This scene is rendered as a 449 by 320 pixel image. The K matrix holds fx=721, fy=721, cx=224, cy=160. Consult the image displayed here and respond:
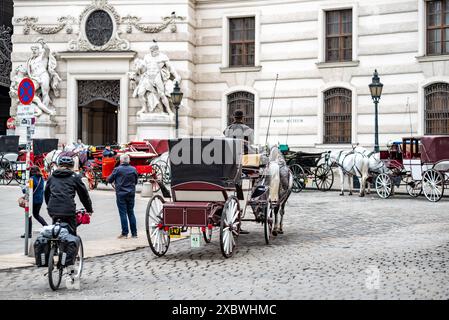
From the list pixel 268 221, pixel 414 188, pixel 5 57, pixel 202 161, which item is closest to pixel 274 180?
pixel 268 221

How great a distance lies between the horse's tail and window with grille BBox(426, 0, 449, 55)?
16.9 m

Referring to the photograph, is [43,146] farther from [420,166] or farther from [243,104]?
[420,166]

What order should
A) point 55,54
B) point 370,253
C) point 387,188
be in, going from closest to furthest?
point 370,253, point 387,188, point 55,54

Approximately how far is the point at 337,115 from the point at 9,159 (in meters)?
13.6

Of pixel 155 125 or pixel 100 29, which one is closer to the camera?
pixel 155 125

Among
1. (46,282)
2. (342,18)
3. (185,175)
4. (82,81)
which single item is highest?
(342,18)

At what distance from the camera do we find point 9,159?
28.8 meters

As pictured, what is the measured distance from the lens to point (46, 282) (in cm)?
963

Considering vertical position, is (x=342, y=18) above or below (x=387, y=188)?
above

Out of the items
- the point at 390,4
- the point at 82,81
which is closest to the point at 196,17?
the point at 82,81

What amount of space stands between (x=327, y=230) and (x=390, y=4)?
17.1 meters
